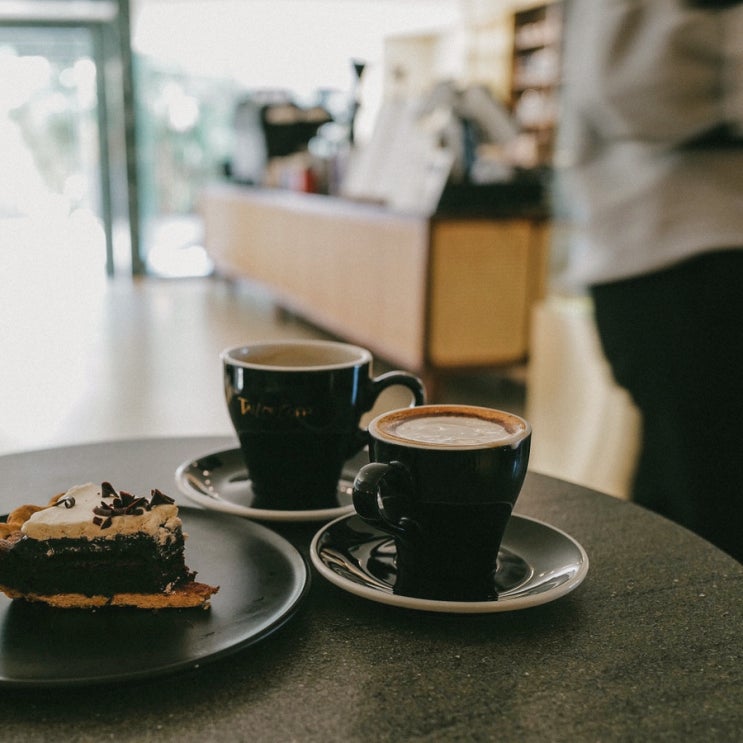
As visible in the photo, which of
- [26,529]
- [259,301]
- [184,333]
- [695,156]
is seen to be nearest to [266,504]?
[26,529]

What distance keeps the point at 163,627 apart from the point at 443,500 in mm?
193

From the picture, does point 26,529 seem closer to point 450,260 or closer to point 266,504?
point 266,504

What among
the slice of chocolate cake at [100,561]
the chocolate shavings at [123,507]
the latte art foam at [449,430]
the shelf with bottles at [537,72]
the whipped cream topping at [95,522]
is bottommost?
the slice of chocolate cake at [100,561]

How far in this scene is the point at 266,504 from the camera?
2.46ft

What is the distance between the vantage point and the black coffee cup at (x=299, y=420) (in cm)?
72

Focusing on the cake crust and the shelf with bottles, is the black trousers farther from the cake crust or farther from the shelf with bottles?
the shelf with bottles

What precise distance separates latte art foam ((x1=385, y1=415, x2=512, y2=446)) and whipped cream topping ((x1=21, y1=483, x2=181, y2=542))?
17cm

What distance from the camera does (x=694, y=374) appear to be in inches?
46.3

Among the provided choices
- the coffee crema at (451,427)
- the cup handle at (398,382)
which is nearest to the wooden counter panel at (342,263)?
the cup handle at (398,382)

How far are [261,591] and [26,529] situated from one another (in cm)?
16

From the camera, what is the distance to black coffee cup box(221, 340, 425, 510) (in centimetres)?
72

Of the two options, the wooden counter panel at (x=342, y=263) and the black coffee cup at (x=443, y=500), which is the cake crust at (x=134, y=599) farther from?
the wooden counter panel at (x=342, y=263)

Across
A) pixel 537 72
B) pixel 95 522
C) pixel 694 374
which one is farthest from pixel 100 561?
pixel 537 72

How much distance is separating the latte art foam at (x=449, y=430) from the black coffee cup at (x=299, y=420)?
10 cm
